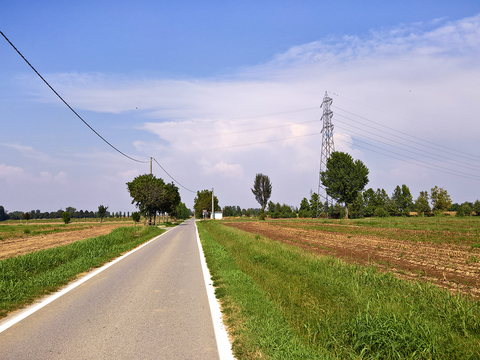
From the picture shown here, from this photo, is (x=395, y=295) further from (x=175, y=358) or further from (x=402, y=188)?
(x=402, y=188)

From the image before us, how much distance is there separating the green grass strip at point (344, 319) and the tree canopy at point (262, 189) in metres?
102

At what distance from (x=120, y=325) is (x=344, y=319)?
3.75 metres

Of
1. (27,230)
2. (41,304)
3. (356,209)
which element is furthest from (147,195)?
(356,209)

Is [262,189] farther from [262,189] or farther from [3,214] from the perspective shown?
[3,214]

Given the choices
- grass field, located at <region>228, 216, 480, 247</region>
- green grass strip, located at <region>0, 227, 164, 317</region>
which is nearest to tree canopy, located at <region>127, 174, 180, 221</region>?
grass field, located at <region>228, 216, 480, 247</region>

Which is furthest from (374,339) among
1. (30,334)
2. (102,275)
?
(102,275)

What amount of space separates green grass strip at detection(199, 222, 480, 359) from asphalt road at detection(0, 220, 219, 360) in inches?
25.1

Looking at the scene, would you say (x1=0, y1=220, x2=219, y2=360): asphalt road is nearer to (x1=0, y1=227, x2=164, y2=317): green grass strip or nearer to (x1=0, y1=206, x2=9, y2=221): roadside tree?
(x1=0, y1=227, x2=164, y2=317): green grass strip

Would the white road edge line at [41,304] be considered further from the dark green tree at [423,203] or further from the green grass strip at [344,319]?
the dark green tree at [423,203]

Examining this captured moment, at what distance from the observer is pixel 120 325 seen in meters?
5.27

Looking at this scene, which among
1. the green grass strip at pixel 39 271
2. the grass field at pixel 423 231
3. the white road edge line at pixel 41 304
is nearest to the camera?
the white road edge line at pixel 41 304

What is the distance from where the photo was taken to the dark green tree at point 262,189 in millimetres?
110438

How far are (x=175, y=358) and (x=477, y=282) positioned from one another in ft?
34.6

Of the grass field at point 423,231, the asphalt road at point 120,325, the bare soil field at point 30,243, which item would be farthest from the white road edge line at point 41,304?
the grass field at point 423,231
